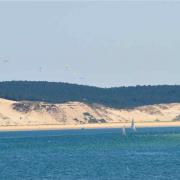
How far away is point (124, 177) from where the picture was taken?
106562 mm

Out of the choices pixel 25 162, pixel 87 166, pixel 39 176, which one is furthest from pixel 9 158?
pixel 39 176

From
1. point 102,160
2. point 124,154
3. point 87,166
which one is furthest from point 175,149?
point 87,166

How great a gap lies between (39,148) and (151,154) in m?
29.0

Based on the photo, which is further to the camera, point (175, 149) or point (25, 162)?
point (175, 149)

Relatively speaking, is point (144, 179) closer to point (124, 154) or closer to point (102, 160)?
point (102, 160)

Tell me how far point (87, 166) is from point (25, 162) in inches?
453

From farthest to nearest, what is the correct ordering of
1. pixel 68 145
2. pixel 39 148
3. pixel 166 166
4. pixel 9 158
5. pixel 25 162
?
pixel 68 145 < pixel 39 148 < pixel 9 158 < pixel 25 162 < pixel 166 166

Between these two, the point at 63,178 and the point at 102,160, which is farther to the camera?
the point at 102,160

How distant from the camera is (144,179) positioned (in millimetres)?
103812

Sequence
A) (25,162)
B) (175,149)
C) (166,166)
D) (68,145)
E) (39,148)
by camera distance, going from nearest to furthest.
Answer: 1. (166,166)
2. (25,162)
3. (175,149)
4. (39,148)
5. (68,145)

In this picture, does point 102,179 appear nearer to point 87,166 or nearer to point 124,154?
point 87,166

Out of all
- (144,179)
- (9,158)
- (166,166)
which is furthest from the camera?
(9,158)

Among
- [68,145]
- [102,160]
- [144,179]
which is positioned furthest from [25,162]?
[68,145]

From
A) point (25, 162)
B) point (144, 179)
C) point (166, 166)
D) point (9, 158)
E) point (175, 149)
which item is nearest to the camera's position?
point (144, 179)
